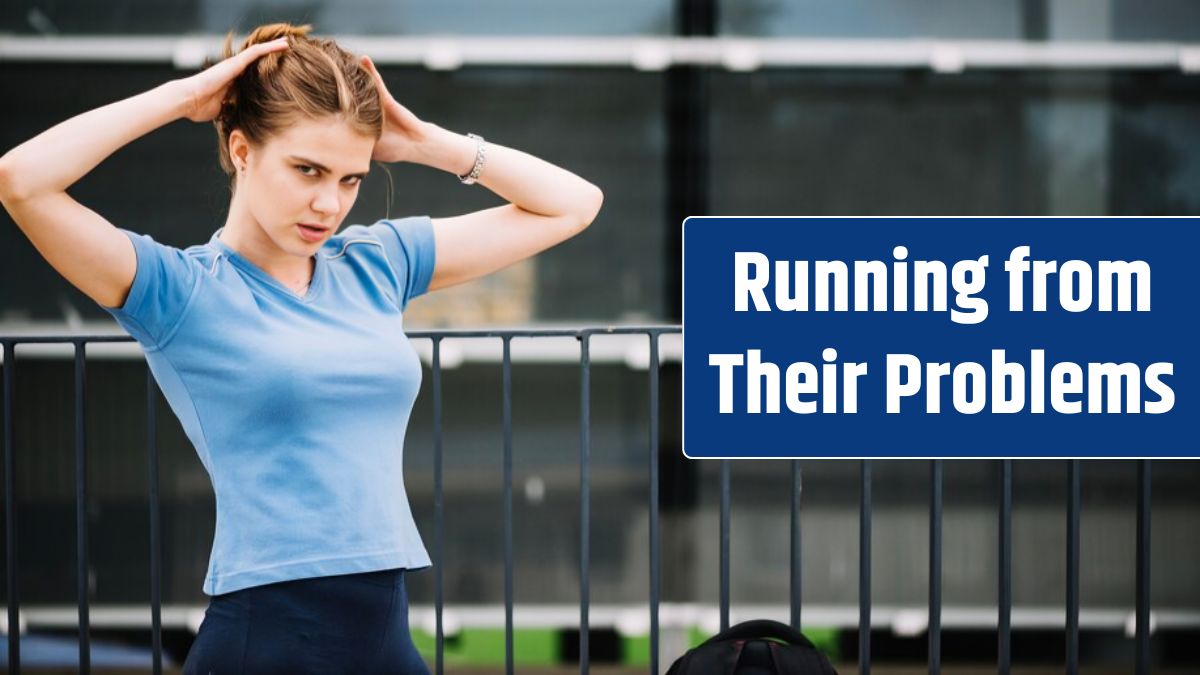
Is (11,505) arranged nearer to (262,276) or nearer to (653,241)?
(262,276)

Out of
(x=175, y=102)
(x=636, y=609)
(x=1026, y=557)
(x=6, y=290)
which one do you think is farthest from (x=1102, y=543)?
(x=6, y=290)

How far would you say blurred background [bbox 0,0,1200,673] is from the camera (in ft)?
14.9

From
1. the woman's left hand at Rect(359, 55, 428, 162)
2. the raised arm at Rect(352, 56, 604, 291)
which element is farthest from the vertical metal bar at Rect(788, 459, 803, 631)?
the woman's left hand at Rect(359, 55, 428, 162)

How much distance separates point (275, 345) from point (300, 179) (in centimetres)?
24

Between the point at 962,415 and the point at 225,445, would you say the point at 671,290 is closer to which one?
the point at 962,415

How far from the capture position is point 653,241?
Result: 15.2ft

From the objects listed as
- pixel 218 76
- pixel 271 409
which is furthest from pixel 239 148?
pixel 271 409

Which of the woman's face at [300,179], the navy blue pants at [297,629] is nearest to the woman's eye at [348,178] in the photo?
the woman's face at [300,179]

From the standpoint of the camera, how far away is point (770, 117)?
4609mm

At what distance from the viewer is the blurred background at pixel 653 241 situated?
4535mm

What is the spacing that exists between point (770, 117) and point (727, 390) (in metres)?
2.09

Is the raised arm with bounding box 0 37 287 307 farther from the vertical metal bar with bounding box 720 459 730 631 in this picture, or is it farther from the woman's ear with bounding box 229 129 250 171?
the vertical metal bar with bounding box 720 459 730 631

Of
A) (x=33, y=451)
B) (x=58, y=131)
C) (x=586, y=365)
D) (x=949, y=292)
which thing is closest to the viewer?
(x=58, y=131)

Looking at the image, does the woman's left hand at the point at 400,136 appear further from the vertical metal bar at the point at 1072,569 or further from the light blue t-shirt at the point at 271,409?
the vertical metal bar at the point at 1072,569
